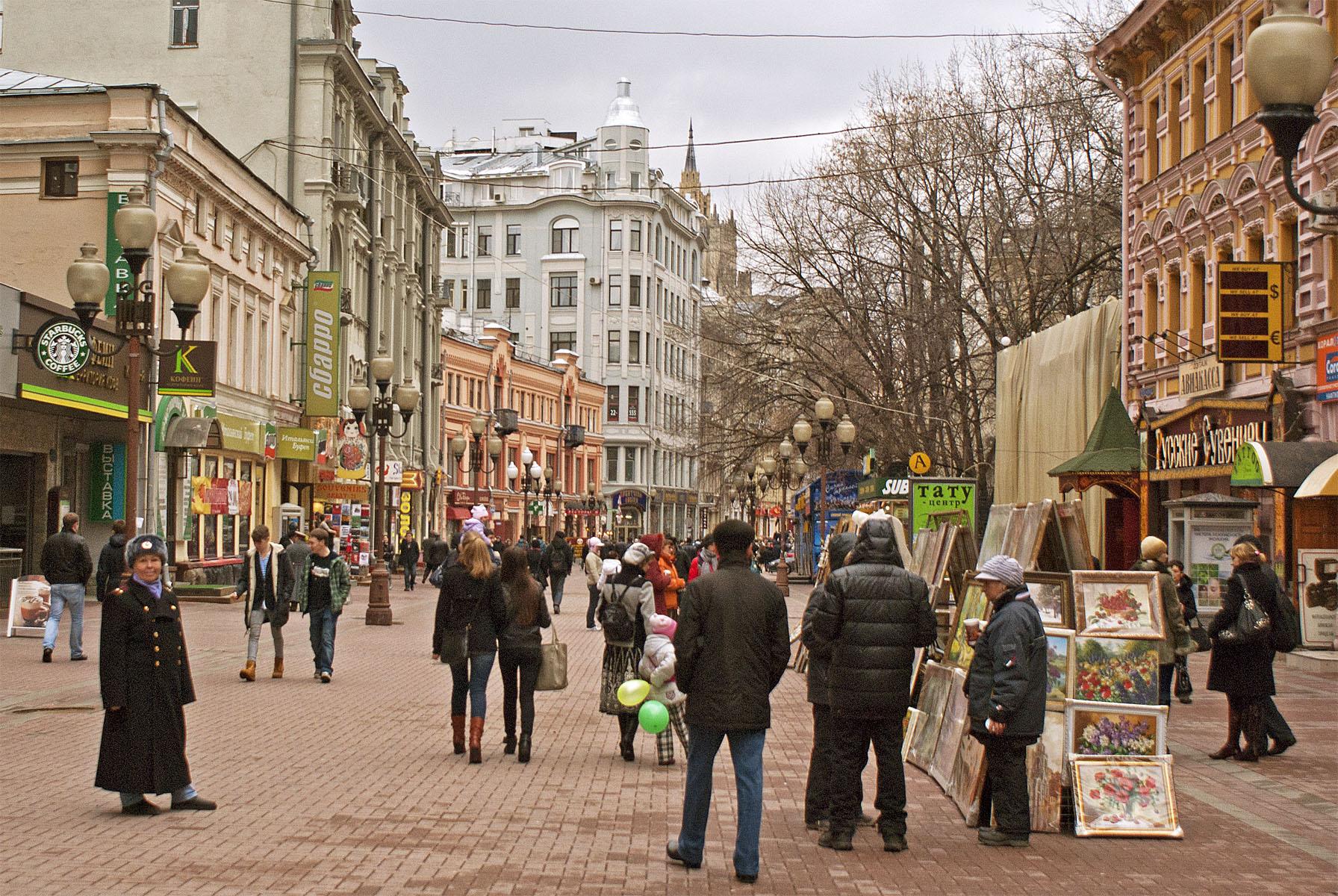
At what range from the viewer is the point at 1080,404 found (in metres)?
33.6

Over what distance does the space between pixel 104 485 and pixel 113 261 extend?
452cm

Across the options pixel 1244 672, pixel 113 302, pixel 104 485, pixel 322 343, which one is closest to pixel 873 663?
pixel 1244 672

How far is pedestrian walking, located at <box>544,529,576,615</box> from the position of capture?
3284 cm

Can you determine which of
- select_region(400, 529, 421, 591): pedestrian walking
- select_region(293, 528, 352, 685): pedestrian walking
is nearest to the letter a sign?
select_region(400, 529, 421, 591): pedestrian walking

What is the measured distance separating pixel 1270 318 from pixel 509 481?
201 feet

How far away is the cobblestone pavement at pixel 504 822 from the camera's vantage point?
7809 millimetres

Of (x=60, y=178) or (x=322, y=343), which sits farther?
(x=322, y=343)

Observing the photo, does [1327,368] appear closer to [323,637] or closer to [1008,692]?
[323,637]

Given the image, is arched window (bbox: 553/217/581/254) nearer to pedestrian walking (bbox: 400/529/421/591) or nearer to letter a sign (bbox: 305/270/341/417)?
letter a sign (bbox: 305/270/341/417)

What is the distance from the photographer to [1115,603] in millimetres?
10078

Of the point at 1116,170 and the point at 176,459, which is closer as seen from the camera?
the point at 176,459

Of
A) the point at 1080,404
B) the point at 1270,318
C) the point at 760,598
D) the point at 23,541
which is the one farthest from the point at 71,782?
the point at 1080,404

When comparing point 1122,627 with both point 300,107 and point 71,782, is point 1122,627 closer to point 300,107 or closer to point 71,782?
point 71,782

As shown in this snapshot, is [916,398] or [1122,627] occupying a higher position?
[916,398]
